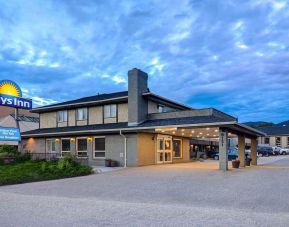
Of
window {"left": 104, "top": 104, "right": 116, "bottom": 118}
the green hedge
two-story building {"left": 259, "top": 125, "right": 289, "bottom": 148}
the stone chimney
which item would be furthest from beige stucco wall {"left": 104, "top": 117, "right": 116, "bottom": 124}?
two-story building {"left": 259, "top": 125, "right": 289, "bottom": 148}

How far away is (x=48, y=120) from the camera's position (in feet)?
123

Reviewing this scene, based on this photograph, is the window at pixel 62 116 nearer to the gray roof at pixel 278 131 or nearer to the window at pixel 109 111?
the window at pixel 109 111

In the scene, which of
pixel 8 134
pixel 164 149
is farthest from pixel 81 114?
pixel 8 134

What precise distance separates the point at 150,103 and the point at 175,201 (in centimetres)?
1913

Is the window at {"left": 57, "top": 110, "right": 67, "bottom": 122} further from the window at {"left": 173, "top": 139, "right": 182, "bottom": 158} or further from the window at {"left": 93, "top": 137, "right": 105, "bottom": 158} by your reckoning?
the window at {"left": 173, "top": 139, "right": 182, "bottom": 158}

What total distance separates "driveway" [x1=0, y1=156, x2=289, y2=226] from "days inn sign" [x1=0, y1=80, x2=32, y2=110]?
11.5m

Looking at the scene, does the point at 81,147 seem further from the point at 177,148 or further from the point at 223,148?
the point at 223,148

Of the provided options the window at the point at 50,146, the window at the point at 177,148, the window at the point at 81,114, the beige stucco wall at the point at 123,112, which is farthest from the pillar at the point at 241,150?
the window at the point at 50,146

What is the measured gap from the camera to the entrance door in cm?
3060

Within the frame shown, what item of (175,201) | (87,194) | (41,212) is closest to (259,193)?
(175,201)

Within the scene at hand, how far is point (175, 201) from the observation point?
37.6ft

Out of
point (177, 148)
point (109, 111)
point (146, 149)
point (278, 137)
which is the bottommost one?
point (177, 148)

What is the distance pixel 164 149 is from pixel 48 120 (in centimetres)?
1412

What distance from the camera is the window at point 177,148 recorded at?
34153 millimetres
